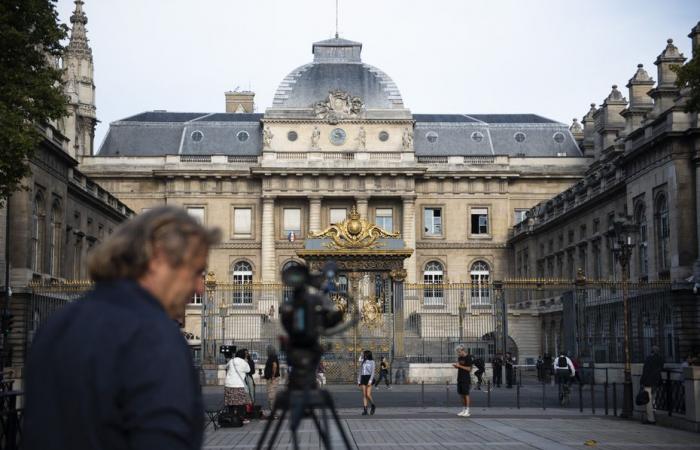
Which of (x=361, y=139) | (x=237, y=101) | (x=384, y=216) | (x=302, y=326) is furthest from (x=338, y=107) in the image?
(x=302, y=326)

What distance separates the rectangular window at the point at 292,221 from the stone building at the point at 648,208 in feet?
55.3

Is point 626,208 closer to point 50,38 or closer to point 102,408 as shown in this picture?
point 50,38

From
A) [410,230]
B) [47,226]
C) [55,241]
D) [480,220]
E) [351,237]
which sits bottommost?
[351,237]

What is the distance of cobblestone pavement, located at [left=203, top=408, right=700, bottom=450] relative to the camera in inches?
656

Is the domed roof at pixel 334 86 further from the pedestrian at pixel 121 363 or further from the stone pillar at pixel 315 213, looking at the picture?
the pedestrian at pixel 121 363

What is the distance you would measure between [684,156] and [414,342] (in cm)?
1306

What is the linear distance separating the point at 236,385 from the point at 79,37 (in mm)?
54475

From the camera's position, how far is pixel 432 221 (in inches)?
2923

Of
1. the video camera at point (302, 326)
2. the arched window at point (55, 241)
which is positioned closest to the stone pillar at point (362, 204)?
the arched window at point (55, 241)

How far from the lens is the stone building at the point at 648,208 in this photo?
41.2 metres

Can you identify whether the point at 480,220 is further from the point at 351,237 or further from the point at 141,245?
the point at 141,245

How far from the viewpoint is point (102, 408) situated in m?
3.25

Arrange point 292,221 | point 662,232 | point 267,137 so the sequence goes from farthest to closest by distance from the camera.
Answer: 1. point 292,221
2. point 267,137
3. point 662,232

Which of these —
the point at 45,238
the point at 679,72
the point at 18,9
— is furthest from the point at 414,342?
the point at 18,9
